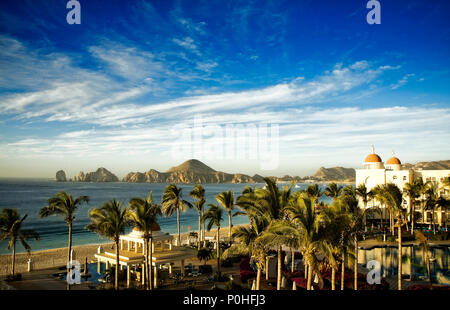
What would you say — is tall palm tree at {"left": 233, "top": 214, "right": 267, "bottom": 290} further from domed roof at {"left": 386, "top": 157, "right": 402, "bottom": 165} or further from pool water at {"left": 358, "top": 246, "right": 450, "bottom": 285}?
domed roof at {"left": 386, "top": 157, "right": 402, "bottom": 165}

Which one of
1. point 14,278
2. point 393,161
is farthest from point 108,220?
point 393,161

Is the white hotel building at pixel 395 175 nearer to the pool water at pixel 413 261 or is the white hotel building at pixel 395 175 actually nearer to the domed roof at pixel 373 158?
the domed roof at pixel 373 158

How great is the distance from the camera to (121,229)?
→ 18.1m

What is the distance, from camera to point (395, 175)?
178 feet

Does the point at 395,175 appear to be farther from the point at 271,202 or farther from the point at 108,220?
the point at 108,220

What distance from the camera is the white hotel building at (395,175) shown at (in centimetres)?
5262

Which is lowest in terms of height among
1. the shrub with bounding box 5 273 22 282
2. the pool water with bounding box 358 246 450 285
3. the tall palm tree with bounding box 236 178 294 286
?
the pool water with bounding box 358 246 450 285

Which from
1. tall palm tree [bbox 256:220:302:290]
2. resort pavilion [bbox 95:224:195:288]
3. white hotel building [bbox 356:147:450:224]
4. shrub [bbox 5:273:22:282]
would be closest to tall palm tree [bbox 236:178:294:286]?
tall palm tree [bbox 256:220:302:290]

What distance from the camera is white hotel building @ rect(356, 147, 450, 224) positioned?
52.6 m

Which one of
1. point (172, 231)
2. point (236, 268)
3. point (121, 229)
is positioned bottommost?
point (172, 231)
